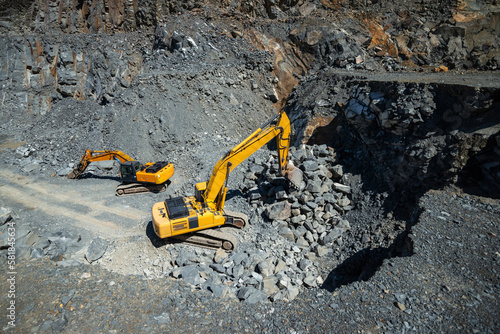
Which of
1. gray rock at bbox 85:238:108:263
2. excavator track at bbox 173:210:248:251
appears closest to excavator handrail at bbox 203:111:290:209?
excavator track at bbox 173:210:248:251

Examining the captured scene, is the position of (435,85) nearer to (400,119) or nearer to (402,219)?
(400,119)

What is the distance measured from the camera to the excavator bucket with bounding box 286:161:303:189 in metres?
9.69

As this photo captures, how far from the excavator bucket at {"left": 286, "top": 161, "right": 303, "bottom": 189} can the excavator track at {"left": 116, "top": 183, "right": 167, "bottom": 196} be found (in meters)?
5.98

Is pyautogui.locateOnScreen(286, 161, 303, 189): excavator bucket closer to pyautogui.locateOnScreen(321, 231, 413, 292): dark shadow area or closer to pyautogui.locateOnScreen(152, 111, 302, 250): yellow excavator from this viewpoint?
pyautogui.locateOnScreen(152, 111, 302, 250): yellow excavator

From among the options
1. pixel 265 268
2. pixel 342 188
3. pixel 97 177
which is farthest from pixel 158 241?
pixel 97 177

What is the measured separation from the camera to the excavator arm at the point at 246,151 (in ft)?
28.5

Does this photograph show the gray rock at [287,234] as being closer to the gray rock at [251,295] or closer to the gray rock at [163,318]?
the gray rock at [251,295]

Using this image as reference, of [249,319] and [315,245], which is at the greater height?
[249,319]

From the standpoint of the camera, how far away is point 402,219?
864 cm

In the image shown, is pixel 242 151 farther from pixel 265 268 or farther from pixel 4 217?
pixel 4 217

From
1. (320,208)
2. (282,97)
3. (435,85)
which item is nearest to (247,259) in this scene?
(320,208)

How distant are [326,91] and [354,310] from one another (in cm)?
1067

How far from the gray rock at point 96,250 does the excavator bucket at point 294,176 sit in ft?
20.2

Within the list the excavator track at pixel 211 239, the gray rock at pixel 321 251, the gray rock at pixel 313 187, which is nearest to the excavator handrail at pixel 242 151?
the excavator track at pixel 211 239
